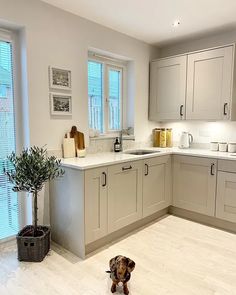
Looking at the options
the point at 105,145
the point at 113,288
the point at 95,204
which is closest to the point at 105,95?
the point at 105,145

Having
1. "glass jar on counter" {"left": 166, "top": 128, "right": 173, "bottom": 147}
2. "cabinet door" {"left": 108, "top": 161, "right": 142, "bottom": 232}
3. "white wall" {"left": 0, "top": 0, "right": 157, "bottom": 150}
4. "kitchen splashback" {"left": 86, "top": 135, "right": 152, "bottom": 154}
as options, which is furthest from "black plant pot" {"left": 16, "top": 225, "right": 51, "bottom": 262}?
"glass jar on counter" {"left": 166, "top": 128, "right": 173, "bottom": 147}

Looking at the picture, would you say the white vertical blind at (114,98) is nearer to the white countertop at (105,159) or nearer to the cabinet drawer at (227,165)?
the white countertop at (105,159)

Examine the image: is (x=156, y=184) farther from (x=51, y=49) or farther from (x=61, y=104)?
(x=51, y=49)

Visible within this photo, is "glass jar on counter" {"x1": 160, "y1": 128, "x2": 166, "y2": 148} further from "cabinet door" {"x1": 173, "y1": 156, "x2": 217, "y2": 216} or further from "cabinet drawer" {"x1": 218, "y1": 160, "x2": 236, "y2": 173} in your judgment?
"cabinet drawer" {"x1": 218, "y1": 160, "x2": 236, "y2": 173}

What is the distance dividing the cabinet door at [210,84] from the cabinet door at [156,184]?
0.79 m

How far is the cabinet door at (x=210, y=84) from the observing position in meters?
2.90

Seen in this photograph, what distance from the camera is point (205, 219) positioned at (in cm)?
296

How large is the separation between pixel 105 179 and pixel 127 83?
177 centimetres

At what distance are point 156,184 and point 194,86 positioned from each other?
1.42 meters

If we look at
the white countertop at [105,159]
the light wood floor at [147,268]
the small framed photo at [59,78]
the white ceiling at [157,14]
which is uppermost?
the white ceiling at [157,14]

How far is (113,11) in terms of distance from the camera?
2.53m

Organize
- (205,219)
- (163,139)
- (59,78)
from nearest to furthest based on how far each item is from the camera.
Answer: (59,78) < (205,219) < (163,139)

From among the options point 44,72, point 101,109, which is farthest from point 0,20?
point 101,109

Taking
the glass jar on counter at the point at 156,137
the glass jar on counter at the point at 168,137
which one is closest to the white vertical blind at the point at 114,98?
the glass jar on counter at the point at 156,137
